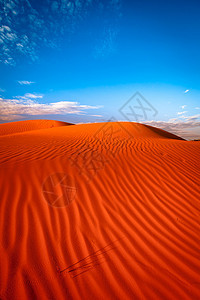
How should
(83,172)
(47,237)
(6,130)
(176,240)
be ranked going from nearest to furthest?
1. (47,237)
2. (176,240)
3. (83,172)
4. (6,130)

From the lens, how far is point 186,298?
1539 mm

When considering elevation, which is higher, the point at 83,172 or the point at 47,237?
the point at 83,172

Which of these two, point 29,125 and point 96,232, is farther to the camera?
point 29,125

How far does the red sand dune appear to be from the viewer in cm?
160

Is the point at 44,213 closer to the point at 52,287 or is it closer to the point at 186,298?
the point at 52,287

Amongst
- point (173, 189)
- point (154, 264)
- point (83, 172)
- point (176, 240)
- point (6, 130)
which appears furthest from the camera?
point (6, 130)

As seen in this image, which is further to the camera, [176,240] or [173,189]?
[173,189]

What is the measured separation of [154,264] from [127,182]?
2047 mm

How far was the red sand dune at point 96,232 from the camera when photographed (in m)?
1.60

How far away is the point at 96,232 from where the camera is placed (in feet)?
7.43

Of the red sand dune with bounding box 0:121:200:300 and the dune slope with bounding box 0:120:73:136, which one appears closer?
the red sand dune with bounding box 0:121:200:300

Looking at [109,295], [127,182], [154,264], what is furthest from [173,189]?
[109,295]

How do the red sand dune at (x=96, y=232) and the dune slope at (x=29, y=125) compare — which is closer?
the red sand dune at (x=96, y=232)

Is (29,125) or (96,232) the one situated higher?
(96,232)
